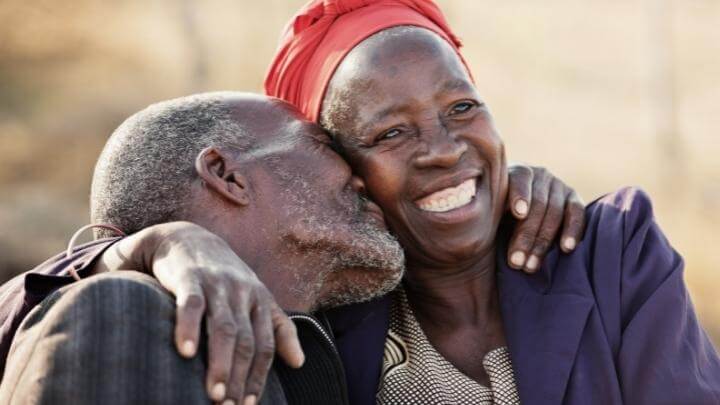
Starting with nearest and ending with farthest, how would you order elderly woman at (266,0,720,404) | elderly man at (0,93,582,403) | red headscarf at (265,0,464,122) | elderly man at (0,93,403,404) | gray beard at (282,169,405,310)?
elderly man at (0,93,582,403) < elderly man at (0,93,403,404) < elderly woman at (266,0,720,404) < gray beard at (282,169,405,310) < red headscarf at (265,0,464,122)

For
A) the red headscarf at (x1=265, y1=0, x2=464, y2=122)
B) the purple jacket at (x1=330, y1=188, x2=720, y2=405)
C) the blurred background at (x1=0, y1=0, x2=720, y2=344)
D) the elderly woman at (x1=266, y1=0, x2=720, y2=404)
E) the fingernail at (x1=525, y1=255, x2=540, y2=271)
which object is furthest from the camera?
the blurred background at (x1=0, y1=0, x2=720, y2=344)

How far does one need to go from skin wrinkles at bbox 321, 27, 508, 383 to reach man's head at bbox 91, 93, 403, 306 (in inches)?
4.8

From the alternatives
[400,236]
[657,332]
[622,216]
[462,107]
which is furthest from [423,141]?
[657,332]

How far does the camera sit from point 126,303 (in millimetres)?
2760

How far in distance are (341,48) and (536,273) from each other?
1.04m

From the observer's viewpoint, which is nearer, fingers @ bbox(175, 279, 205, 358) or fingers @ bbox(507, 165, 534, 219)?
fingers @ bbox(175, 279, 205, 358)

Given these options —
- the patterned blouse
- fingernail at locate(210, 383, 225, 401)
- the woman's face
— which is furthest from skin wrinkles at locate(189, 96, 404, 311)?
fingernail at locate(210, 383, 225, 401)

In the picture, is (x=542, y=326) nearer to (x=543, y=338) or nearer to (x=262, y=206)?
(x=543, y=338)

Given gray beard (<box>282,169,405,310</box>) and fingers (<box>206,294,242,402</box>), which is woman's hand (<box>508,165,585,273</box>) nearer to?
gray beard (<box>282,169,405,310</box>)

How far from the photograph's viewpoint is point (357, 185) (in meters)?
3.88

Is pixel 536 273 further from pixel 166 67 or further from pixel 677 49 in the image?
pixel 677 49

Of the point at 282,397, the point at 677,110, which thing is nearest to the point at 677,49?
the point at 677,110

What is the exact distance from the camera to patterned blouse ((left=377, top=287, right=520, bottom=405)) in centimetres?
366

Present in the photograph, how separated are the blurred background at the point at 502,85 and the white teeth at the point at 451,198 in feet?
20.5
